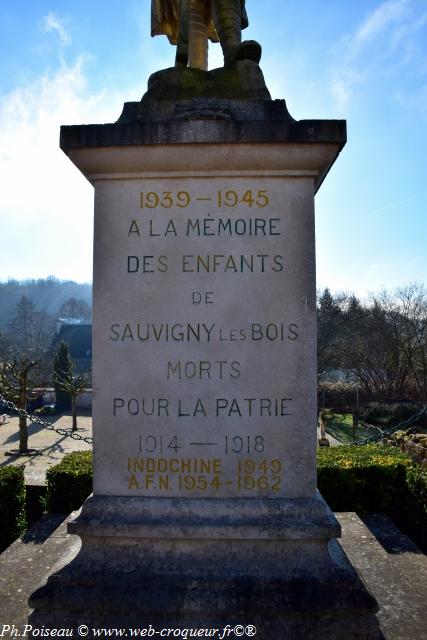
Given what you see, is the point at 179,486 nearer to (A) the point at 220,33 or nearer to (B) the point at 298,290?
(B) the point at 298,290

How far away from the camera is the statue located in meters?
3.55

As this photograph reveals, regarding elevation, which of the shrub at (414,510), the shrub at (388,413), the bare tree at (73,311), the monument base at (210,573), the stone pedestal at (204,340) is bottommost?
the shrub at (388,413)

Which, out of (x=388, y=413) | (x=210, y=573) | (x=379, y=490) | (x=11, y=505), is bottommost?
(x=388, y=413)

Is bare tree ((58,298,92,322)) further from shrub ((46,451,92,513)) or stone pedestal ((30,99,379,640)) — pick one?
stone pedestal ((30,99,379,640))

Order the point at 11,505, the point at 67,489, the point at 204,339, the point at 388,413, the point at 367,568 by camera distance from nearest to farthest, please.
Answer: the point at 204,339 → the point at 367,568 → the point at 11,505 → the point at 67,489 → the point at 388,413

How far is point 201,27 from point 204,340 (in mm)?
2680

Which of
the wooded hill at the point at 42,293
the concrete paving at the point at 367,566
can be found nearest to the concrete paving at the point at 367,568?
the concrete paving at the point at 367,566

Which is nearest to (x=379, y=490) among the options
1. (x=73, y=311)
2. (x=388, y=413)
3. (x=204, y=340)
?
(x=204, y=340)

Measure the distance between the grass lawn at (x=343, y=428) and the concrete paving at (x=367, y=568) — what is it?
51.2 ft

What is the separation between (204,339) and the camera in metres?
3.16

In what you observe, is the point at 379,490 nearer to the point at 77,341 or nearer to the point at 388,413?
the point at 388,413

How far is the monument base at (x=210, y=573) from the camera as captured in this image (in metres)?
2.68

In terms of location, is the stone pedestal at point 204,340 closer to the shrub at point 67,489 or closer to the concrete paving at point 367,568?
the concrete paving at point 367,568

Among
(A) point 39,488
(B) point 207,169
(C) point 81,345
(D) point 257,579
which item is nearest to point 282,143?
(B) point 207,169
